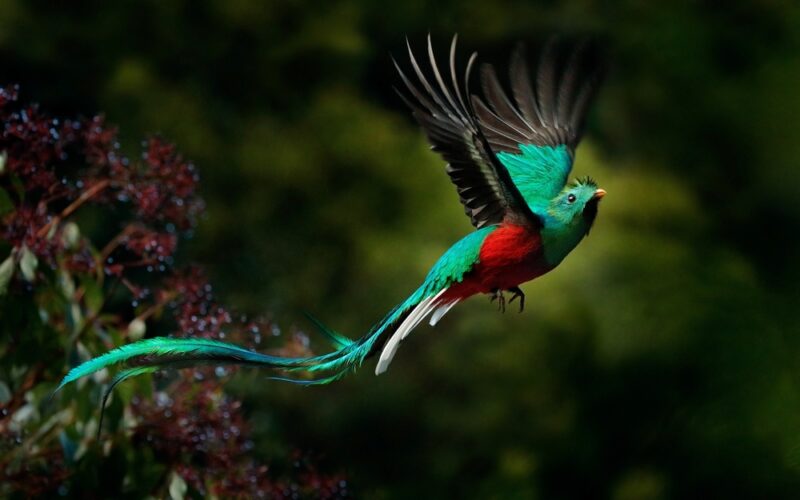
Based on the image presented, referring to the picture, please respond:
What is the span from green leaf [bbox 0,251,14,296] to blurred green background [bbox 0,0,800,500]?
1721 millimetres

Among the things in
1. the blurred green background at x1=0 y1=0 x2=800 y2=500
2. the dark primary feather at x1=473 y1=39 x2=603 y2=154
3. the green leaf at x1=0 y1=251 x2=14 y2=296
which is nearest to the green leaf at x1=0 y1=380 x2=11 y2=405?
the green leaf at x1=0 y1=251 x2=14 y2=296

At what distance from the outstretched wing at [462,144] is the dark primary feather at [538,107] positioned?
8.1 inches

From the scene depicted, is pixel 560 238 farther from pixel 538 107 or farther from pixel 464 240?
pixel 538 107

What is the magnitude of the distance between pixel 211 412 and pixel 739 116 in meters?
3.13

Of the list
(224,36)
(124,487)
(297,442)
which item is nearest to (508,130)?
(124,487)

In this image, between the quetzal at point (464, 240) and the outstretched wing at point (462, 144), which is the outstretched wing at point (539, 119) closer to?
the quetzal at point (464, 240)

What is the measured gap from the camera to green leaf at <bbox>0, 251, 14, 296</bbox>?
50.9 inches

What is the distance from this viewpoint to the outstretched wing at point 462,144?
0.95 metres

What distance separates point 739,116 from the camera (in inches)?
166

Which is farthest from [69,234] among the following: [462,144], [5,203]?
[462,144]

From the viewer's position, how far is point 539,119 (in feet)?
4.33

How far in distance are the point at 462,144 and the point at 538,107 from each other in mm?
365

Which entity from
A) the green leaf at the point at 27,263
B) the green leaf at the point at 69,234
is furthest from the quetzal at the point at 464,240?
the green leaf at the point at 69,234

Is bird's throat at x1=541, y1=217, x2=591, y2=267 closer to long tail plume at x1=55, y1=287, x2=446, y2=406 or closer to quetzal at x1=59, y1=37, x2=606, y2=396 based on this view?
quetzal at x1=59, y1=37, x2=606, y2=396
